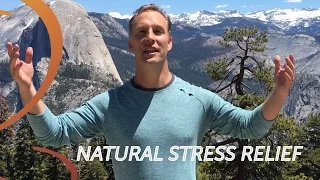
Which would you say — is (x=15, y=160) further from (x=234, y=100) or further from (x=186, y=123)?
(x=186, y=123)

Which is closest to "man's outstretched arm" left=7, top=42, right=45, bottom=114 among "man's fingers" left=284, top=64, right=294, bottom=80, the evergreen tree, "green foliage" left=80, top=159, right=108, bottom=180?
"man's fingers" left=284, top=64, right=294, bottom=80

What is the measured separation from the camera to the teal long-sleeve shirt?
8.53 ft

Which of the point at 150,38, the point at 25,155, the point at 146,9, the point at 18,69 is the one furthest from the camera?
the point at 25,155

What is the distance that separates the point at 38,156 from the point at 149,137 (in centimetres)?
3038

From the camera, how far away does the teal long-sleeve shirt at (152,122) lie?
260cm

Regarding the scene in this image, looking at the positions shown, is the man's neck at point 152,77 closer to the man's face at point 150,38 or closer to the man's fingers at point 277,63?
the man's face at point 150,38

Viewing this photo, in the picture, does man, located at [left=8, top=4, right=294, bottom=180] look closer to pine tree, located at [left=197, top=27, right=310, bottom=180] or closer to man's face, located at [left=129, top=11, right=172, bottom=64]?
man's face, located at [left=129, top=11, right=172, bottom=64]

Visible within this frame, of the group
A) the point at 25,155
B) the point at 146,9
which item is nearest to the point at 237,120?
the point at 146,9

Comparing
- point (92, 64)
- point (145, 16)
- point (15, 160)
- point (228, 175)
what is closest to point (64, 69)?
point (92, 64)

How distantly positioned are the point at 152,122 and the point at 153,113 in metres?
0.06

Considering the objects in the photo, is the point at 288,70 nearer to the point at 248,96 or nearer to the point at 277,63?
the point at 277,63

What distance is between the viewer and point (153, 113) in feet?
8.62

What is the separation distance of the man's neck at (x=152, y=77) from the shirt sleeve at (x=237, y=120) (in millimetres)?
335

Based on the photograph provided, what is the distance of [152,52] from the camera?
2.65m
